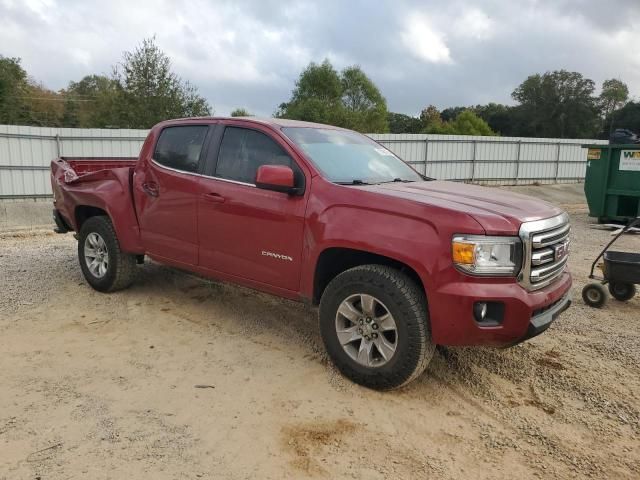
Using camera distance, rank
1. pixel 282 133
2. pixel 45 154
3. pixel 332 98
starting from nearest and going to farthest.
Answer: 1. pixel 282 133
2. pixel 45 154
3. pixel 332 98

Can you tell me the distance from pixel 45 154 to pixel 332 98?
34553 mm

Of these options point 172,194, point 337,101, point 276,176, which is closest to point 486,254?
point 276,176

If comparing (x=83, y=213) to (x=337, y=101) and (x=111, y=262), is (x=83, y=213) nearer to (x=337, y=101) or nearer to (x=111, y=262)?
(x=111, y=262)

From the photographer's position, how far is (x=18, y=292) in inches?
229

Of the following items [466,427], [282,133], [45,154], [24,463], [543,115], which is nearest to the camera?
[24,463]

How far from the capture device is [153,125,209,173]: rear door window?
15.8 feet

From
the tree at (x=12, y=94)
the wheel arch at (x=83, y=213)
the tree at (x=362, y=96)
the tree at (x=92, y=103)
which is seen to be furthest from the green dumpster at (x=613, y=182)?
the tree at (x=362, y=96)

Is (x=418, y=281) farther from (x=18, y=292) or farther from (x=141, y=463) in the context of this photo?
(x=18, y=292)

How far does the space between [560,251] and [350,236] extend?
4.81 feet

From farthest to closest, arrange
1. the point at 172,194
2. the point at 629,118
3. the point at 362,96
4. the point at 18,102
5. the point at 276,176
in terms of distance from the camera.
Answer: the point at 629,118, the point at 362,96, the point at 18,102, the point at 172,194, the point at 276,176

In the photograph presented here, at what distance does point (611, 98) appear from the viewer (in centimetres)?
6481

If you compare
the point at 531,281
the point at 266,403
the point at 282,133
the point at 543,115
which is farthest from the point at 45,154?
the point at 543,115

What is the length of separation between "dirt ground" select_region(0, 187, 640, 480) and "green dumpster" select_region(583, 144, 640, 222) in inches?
299

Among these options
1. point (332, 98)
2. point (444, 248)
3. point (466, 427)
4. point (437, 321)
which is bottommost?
point (466, 427)
